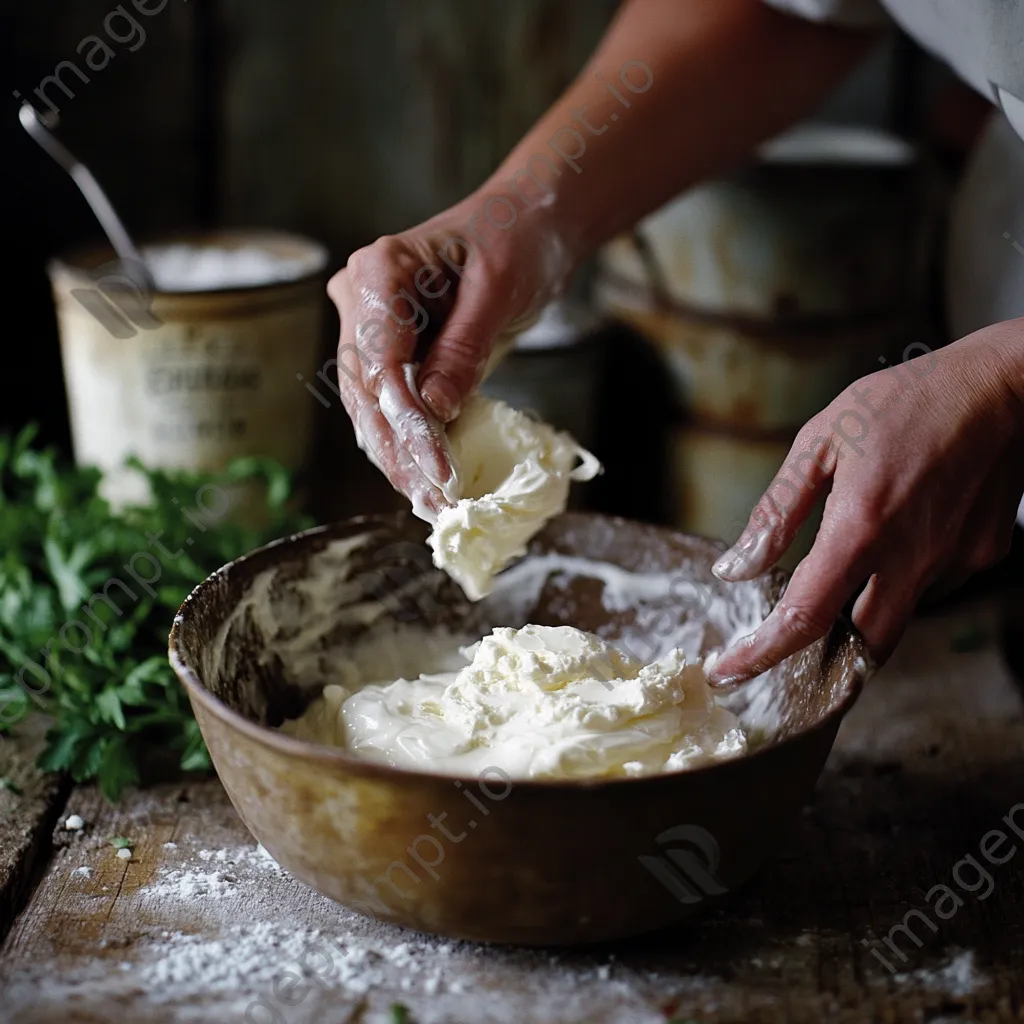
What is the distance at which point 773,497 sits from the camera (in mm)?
1211

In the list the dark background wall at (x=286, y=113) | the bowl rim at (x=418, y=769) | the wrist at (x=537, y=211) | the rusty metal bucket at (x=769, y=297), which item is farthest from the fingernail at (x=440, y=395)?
the dark background wall at (x=286, y=113)

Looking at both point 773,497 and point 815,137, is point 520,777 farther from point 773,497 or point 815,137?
point 815,137

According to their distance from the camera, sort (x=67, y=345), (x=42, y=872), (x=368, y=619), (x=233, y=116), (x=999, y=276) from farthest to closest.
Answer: (x=233, y=116)
(x=67, y=345)
(x=999, y=276)
(x=368, y=619)
(x=42, y=872)

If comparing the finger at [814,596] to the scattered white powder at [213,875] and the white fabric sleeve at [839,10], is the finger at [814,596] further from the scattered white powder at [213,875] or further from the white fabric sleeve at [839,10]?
the white fabric sleeve at [839,10]

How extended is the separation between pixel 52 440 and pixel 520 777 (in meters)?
1.73

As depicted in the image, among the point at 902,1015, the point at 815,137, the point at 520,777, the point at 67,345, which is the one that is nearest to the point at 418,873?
the point at 520,777

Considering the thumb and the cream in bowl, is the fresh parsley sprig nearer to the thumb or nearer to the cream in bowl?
the cream in bowl

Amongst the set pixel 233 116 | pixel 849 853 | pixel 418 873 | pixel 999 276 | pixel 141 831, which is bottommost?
pixel 849 853

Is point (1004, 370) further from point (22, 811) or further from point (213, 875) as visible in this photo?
point (22, 811)

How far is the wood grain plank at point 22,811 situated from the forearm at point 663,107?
868 mm

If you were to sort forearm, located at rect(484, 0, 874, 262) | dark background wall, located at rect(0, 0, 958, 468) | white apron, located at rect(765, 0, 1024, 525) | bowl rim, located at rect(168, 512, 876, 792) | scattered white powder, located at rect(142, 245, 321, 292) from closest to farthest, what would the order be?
bowl rim, located at rect(168, 512, 876, 792), white apron, located at rect(765, 0, 1024, 525), forearm, located at rect(484, 0, 874, 262), scattered white powder, located at rect(142, 245, 321, 292), dark background wall, located at rect(0, 0, 958, 468)

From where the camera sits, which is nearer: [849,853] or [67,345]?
[849,853]

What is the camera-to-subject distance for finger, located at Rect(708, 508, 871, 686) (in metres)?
1.15

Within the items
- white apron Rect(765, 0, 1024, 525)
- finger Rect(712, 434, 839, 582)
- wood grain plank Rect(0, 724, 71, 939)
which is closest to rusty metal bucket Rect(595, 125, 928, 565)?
white apron Rect(765, 0, 1024, 525)
